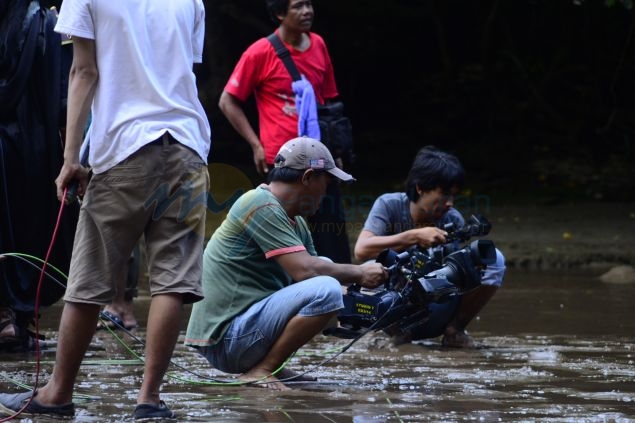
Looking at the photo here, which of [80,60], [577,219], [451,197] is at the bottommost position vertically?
[577,219]

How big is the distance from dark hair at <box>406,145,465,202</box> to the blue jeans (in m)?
1.20

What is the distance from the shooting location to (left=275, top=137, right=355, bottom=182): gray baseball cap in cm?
492

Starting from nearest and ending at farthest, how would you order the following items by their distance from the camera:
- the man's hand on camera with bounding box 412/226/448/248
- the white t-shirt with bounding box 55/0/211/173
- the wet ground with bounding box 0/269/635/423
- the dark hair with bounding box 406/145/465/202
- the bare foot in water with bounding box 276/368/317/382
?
1. the white t-shirt with bounding box 55/0/211/173
2. the wet ground with bounding box 0/269/635/423
3. the bare foot in water with bounding box 276/368/317/382
4. the man's hand on camera with bounding box 412/226/448/248
5. the dark hair with bounding box 406/145/465/202

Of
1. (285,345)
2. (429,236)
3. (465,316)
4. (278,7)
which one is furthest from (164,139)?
(278,7)

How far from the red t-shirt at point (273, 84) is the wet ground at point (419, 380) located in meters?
1.20

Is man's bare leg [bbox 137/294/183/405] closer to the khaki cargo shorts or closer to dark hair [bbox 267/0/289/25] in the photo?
the khaki cargo shorts

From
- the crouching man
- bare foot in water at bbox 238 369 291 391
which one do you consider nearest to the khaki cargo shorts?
the crouching man

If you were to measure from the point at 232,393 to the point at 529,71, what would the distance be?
1067cm

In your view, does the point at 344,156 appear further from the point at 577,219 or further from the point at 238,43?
the point at 238,43

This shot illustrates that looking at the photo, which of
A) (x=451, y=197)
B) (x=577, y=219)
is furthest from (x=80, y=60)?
(x=577, y=219)

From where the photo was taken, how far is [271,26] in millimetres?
14484

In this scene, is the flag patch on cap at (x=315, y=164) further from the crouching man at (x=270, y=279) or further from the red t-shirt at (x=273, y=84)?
the red t-shirt at (x=273, y=84)

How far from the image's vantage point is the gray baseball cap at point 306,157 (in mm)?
4918

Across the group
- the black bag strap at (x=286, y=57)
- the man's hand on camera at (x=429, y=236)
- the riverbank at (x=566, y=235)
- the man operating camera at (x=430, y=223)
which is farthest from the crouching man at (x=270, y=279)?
the riverbank at (x=566, y=235)
